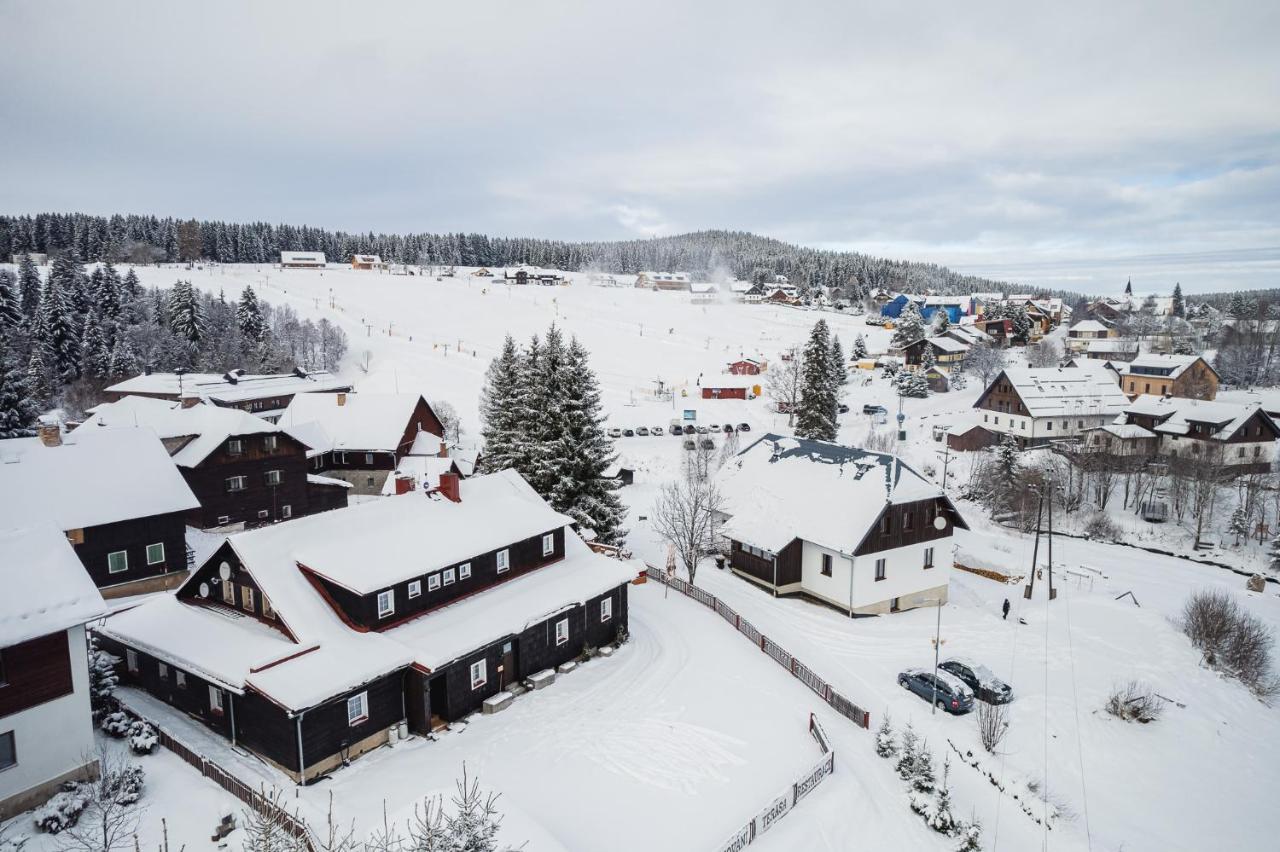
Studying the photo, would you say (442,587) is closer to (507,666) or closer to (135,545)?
(507,666)

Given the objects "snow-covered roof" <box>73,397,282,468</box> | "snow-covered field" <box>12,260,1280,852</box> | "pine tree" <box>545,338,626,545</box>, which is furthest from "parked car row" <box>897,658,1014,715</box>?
"snow-covered roof" <box>73,397,282,468</box>

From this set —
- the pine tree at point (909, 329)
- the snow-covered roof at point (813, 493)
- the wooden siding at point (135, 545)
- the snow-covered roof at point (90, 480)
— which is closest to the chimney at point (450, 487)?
the snow-covered roof at point (90, 480)

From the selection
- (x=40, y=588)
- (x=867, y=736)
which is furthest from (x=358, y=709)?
(x=867, y=736)

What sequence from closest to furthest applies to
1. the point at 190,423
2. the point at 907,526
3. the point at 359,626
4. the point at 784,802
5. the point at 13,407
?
the point at 784,802, the point at 359,626, the point at 907,526, the point at 190,423, the point at 13,407

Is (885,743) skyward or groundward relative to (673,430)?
groundward

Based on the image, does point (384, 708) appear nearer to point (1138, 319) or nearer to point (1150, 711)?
point (1150, 711)

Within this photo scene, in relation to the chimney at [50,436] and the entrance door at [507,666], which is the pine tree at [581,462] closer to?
the entrance door at [507,666]
